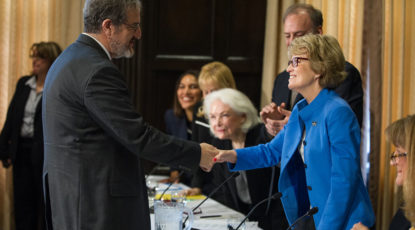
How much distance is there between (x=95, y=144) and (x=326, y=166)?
883 mm

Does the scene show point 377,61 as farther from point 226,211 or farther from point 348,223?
point 348,223

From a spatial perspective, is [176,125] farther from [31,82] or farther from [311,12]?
[311,12]

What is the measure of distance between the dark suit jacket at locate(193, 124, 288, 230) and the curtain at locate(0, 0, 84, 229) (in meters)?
1.97

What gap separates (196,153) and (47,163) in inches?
22.9

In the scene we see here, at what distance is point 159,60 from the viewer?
5305 mm

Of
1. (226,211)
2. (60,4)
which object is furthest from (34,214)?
(226,211)

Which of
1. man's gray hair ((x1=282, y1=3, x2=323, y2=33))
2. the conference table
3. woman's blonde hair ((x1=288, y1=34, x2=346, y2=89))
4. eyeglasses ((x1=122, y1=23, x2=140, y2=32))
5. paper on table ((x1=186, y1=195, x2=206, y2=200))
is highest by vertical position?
man's gray hair ((x1=282, y1=3, x2=323, y2=33))

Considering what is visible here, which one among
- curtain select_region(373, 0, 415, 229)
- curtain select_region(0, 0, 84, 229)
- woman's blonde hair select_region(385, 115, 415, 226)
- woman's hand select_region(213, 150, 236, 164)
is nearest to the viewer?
woman's blonde hair select_region(385, 115, 415, 226)

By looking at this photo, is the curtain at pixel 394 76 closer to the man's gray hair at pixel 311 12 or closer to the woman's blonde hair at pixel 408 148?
the man's gray hair at pixel 311 12

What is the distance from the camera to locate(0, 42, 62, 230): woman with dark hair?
4520mm

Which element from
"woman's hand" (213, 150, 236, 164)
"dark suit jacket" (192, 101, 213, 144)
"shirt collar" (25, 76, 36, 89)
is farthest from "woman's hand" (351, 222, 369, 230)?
"shirt collar" (25, 76, 36, 89)

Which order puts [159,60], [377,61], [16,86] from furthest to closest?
[159,60] < [16,86] < [377,61]

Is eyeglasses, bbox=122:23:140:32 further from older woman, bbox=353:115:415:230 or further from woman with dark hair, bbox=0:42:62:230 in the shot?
woman with dark hair, bbox=0:42:62:230

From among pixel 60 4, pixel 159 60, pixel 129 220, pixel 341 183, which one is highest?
pixel 60 4
